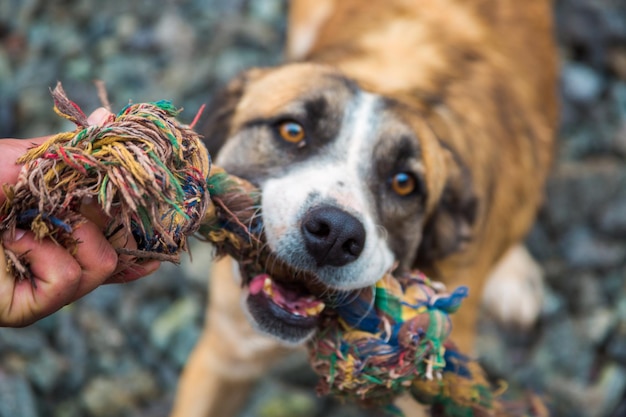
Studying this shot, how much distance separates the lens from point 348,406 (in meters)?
3.09

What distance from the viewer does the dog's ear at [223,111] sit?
247cm

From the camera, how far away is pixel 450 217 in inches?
99.7

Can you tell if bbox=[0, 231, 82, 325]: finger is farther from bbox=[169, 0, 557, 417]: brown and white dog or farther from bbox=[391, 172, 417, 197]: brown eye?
bbox=[391, 172, 417, 197]: brown eye

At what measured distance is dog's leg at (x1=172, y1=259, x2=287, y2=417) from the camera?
9.01ft

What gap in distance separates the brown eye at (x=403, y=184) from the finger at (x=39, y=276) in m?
1.18

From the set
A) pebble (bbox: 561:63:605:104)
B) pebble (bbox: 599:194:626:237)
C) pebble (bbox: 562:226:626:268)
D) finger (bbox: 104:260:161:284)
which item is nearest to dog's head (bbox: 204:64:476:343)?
finger (bbox: 104:260:161:284)

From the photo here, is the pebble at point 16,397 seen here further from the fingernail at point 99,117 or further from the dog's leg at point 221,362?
the fingernail at point 99,117

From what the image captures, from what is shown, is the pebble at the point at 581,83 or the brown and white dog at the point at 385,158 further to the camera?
the pebble at the point at 581,83

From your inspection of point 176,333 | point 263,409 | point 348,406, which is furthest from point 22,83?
point 348,406

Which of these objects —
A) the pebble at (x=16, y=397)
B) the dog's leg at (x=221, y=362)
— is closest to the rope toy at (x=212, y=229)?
the dog's leg at (x=221, y=362)

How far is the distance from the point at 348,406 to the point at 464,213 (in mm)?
1100

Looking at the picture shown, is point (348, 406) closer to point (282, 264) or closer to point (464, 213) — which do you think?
point (464, 213)

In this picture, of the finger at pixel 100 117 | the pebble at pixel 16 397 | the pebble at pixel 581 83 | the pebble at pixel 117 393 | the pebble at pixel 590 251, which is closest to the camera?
the finger at pixel 100 117

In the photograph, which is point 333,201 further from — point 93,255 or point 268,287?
point 93,255
